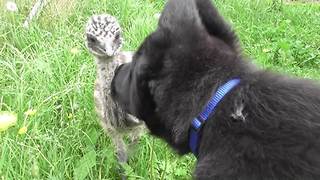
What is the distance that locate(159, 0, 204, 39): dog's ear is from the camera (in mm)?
1815

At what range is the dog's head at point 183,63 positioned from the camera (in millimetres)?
1848

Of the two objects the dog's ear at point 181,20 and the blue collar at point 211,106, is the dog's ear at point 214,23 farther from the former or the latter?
the blue collar at point 211,106

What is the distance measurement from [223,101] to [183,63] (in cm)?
19

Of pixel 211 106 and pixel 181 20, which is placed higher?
pixel 181 20

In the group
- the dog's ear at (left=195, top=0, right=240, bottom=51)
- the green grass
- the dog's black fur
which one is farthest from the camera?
the green grass

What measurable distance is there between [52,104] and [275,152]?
2.10 metres

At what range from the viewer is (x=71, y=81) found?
385 cm

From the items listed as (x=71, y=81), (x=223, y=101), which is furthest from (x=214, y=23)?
(x=71, y=81)

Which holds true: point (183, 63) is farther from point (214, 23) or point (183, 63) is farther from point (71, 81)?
point (71, 81)

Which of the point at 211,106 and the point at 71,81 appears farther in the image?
the point at 71,81

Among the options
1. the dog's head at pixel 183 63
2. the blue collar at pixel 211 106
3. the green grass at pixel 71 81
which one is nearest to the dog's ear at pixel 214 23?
the dog's head at pixel 183 63

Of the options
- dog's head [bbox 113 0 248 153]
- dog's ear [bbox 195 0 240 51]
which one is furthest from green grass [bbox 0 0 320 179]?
dog's ear [bbox 195 0 240 51]

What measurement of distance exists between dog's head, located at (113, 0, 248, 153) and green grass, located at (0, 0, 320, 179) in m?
0.58

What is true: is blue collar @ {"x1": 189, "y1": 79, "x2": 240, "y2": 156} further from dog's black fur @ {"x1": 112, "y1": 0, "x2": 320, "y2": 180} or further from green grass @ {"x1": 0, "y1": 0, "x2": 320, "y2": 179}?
green grass @ {"x1": 0, "y1": 0, "x2": 320, "y2": 179}
